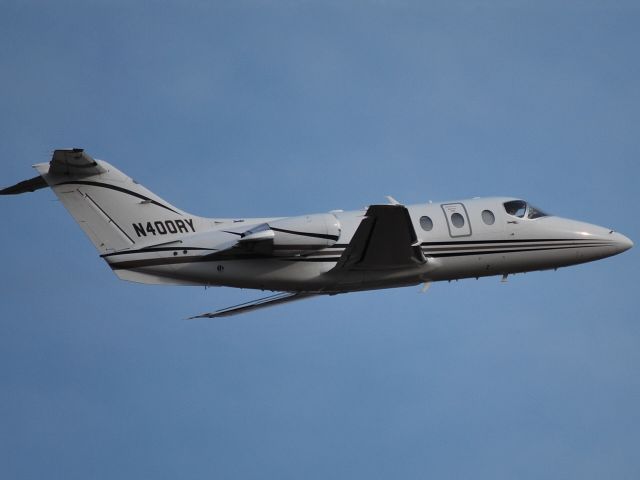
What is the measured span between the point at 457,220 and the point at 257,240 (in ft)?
19.3

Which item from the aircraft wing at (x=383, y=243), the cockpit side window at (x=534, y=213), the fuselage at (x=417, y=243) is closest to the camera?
the aircraft wing at (x=383, y=243)

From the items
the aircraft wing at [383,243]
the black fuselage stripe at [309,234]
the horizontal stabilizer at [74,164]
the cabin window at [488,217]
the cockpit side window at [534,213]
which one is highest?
the horizontal stabilizer at [74,164]

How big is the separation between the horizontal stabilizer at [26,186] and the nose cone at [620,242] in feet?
52.1

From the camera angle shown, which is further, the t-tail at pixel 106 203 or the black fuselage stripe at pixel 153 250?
the black fuselage stripe at pixel 153 250

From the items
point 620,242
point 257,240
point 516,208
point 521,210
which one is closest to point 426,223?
point 516,208

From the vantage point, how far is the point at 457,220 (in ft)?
100

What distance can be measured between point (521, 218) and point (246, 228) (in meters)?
8.00

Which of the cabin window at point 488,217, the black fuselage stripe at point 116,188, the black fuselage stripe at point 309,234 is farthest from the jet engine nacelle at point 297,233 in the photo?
the cabin window at point 488,217

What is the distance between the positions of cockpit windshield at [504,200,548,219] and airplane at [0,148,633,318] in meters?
1.47

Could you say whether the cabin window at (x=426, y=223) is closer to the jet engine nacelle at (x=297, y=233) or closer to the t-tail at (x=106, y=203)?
the jet engine nacelle at (x=297, y=233)

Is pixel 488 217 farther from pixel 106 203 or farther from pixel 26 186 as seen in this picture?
pixel 26 186

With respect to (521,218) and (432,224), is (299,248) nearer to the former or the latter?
(432,224)

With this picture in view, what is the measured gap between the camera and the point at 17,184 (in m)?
27.9

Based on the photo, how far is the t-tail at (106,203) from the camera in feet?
91.7
